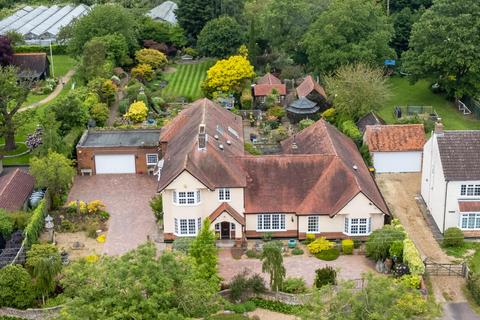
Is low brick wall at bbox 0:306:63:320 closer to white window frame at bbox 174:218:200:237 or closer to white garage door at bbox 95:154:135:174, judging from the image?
white window frame at bbox 174:218:200:237

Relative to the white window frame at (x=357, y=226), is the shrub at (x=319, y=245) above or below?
below

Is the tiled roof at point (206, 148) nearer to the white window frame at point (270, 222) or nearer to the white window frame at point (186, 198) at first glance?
the white window frame at point (186, 198)

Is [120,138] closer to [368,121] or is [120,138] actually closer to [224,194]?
[224,194]

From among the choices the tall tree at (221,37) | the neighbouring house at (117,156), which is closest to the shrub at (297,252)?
the neighbouring house at (117,156)

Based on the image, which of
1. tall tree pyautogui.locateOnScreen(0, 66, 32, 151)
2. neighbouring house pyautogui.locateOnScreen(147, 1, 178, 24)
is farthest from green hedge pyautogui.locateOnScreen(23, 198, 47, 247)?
neighbouring house pyautogui.locateOnScreen(147, 1, 178, 24)

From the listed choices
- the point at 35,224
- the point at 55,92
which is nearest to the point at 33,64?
the point at 55,92
